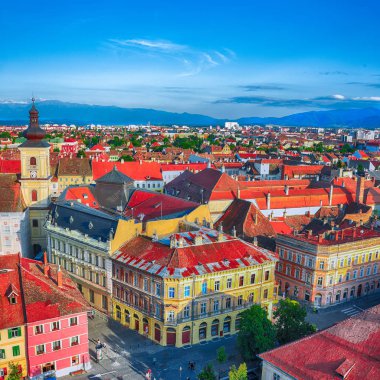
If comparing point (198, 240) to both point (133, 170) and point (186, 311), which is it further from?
point (133, 170)

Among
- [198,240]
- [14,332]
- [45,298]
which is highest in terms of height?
[198,240]

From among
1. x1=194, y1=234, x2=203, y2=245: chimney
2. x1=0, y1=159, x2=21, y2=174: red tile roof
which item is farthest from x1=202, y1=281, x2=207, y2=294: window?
x1=0, y1=159, x2=21, y2=174: red tile roof

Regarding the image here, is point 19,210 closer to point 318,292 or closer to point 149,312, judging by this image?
point 149,312

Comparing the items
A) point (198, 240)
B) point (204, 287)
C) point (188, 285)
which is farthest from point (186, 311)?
point (198, 240)

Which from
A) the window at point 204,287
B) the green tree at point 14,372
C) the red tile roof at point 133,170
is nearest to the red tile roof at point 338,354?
the window at point 204,287

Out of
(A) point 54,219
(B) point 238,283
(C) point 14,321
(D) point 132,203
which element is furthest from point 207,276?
(D) point 132,203

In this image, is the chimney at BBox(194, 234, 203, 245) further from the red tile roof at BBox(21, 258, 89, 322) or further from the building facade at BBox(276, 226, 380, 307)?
the building facade at BBox(276, 226, 380, 307)
